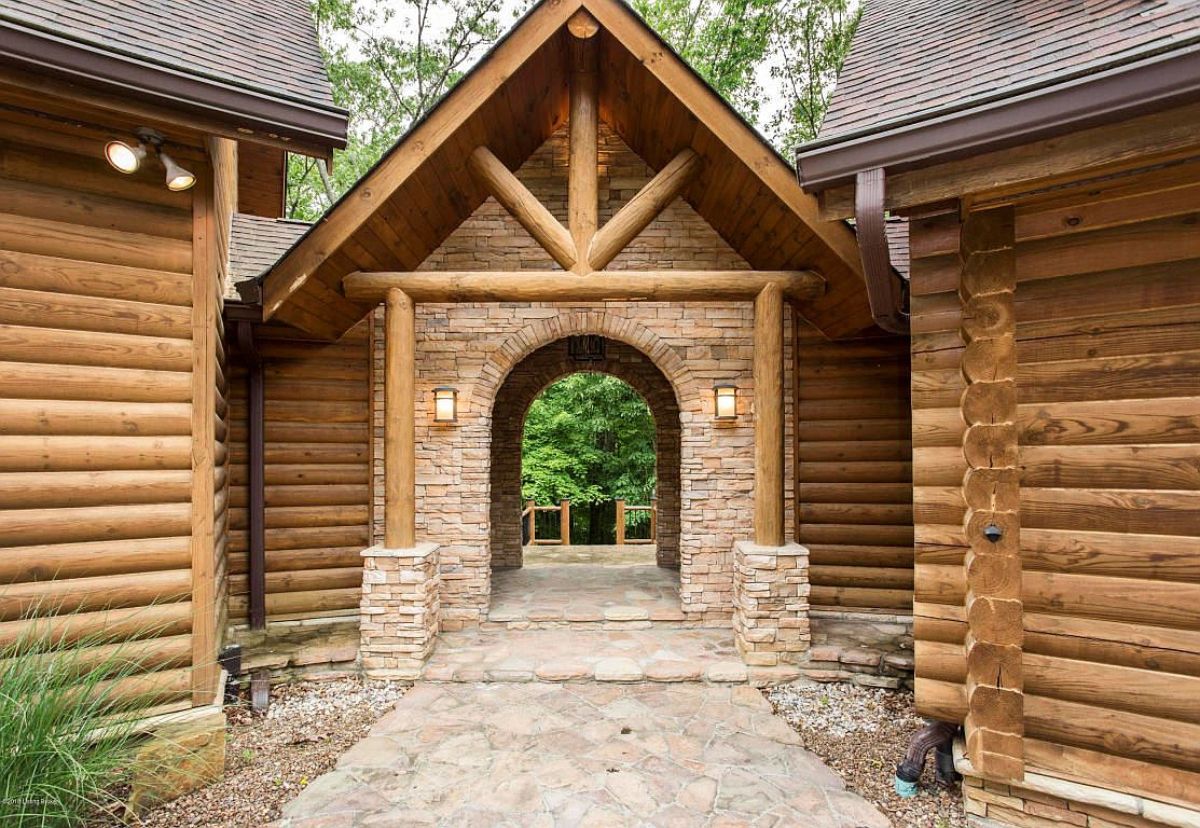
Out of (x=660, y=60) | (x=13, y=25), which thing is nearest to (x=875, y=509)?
(x=660, y=60)

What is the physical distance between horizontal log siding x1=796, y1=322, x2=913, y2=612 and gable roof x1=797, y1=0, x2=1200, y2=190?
278 centimetres

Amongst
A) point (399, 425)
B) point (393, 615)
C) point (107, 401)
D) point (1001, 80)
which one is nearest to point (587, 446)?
point (399, 425)

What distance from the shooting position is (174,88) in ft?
9.04

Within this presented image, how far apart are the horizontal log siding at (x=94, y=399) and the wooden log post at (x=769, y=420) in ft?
13.5

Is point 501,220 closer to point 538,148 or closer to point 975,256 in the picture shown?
point 538,148

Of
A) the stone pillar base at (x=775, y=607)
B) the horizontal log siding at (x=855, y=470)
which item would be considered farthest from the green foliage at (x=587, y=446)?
the stone pillar base at (x=775, y=607)

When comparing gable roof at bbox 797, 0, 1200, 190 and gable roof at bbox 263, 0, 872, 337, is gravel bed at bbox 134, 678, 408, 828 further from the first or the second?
gable roof at bbox 797, 0, 1200, 190

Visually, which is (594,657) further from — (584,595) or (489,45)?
(489,45)

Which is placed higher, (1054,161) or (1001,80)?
(1001,80)

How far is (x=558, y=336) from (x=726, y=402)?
1.87m

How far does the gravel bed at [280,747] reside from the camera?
287 centimetres

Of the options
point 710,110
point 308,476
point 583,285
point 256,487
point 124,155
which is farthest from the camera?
point 308,476

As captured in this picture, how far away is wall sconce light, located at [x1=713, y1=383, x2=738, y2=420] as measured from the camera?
5.37m

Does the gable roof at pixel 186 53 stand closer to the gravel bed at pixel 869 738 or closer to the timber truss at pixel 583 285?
the timber truss at pixel 583 285
